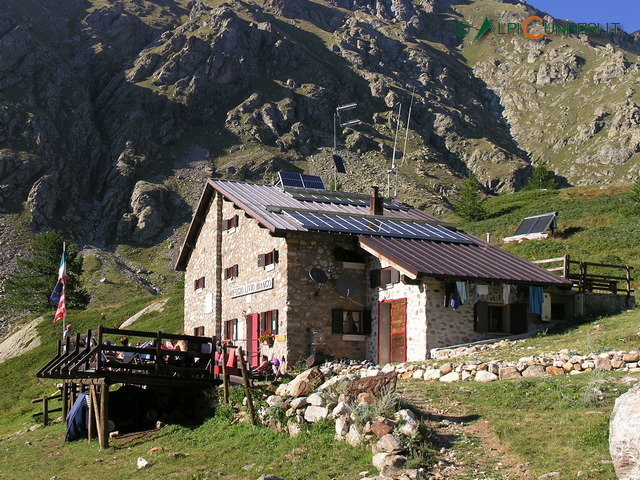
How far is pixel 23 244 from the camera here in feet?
383

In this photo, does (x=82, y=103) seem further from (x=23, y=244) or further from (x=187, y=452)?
(x=187, y=452)

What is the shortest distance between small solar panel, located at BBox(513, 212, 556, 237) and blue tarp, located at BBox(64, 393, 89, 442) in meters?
40.7

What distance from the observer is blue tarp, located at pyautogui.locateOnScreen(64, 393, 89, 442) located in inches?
885

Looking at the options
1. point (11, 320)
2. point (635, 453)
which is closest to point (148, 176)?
point (11, 320)

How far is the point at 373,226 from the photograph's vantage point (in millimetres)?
30672

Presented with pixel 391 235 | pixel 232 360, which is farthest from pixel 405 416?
pixel 391 235

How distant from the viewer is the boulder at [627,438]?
10.2 meters

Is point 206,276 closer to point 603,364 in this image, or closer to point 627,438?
point 603,364

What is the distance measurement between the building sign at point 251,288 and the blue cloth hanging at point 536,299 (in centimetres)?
1026

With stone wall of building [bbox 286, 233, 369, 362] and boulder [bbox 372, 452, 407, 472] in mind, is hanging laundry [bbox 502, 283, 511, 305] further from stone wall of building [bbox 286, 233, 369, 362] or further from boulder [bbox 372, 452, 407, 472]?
boulder [bbox 372, 452, 407, 472]

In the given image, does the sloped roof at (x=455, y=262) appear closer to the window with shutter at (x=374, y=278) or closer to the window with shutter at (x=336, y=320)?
the window with shutter at (x=374, y=278)

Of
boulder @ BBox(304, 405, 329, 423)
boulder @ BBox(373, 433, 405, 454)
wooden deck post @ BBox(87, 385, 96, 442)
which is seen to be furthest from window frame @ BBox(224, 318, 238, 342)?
boulder @ BBox(373, 433, 405, 454)

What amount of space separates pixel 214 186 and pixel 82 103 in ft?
470

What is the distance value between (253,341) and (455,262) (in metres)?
8.97
